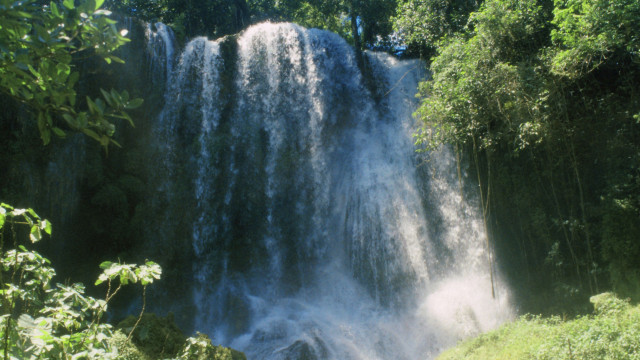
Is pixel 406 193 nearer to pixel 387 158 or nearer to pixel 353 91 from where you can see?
pixel 387 158

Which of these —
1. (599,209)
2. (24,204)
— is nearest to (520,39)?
(599,209)

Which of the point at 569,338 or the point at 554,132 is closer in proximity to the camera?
the point at 569,338

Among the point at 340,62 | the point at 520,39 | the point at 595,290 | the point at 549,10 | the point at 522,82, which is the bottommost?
the point at 595,290

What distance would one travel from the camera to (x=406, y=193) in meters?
11.5

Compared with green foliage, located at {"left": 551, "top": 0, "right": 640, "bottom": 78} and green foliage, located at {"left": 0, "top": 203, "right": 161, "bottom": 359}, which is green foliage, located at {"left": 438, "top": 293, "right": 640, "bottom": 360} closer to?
green foliage, located at {"left": 551, "top": 0, "right": 640, "bottom": 78}

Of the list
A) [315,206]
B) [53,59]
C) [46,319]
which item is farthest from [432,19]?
[46,319]

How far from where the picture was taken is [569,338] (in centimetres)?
599

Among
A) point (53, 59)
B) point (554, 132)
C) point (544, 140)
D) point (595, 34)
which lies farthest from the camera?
point (544, 140)

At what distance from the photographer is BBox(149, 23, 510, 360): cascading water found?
31.7ft

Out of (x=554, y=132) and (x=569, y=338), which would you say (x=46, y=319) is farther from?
(x=554, y=132)

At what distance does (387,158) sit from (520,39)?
4.64 m

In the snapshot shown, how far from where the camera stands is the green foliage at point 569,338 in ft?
17.8

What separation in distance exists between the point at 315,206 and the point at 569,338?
7.27 m

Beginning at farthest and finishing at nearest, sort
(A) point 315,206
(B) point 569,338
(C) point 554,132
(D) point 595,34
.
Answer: (A) point 315,206, (C) point 554,132, (D) point 595,34, (B) point 569,338
